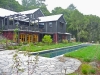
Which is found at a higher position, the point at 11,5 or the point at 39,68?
the point at 11,5

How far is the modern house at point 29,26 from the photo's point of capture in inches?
827

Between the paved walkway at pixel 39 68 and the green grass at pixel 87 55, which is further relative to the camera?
the green grass at pixel 87 55

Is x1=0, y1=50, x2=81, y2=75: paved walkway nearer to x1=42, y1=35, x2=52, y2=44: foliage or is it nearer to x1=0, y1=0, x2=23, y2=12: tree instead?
x1=42, y1=35, x2=52, y2=44: foliage

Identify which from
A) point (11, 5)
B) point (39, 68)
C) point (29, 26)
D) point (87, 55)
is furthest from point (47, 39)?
point (11, 5)

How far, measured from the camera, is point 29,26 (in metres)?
22.5

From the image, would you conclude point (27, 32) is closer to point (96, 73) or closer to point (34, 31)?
point (34, 31)

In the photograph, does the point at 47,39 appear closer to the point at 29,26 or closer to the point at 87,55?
the point at 29,26

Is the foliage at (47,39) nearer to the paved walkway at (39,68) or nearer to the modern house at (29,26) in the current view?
the modern house at (29,26)

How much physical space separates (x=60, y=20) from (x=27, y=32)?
8.25 m

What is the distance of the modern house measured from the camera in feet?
68.9

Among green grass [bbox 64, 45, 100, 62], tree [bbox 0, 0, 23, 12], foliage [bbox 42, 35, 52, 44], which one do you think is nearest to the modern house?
foliage [bbox 42, 35, 52, 44]

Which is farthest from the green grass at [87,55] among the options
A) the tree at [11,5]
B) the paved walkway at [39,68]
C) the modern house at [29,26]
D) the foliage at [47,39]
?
the tree at [11,5]

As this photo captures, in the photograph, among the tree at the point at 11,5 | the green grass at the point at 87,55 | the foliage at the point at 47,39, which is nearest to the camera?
the green grass at the point at 87,55

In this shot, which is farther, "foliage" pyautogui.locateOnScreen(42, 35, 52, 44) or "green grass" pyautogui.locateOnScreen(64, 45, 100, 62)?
"foliage" pyautogui.locateOnScreen(42, 35, 52, 44)
